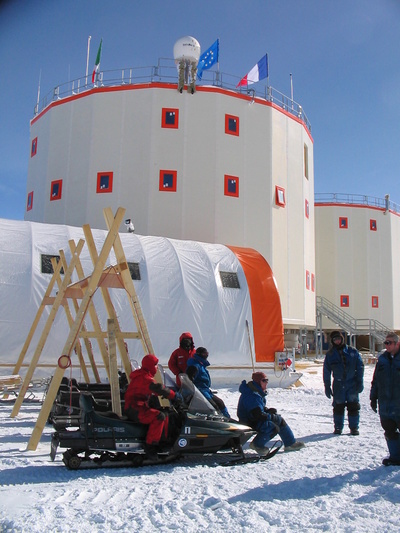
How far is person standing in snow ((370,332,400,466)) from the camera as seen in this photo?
6.15 metres

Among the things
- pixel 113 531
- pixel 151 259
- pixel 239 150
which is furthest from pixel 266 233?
pixel 113 531

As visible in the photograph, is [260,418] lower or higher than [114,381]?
lower

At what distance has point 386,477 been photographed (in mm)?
5578

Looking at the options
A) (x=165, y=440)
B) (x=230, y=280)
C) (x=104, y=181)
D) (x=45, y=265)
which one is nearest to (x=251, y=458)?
(x=165, y=440)

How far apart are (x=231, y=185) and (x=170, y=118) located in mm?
4106

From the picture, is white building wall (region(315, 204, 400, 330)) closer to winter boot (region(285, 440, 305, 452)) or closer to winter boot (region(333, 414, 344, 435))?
winter boot (region(333, 414, 344, 435))

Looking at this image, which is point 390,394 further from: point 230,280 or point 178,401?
point 230,280

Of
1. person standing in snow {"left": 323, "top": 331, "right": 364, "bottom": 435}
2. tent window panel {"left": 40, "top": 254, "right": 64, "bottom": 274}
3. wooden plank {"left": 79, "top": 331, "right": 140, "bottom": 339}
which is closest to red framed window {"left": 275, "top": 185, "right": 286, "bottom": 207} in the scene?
tent window panel {"left": 40, "top": 254, "right": 64, "bottom": 274}

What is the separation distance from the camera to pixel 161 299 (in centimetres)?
1538

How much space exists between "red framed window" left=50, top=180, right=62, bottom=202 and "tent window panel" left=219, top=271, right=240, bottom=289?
35.0 feet

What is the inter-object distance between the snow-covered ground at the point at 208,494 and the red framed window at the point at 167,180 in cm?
1623

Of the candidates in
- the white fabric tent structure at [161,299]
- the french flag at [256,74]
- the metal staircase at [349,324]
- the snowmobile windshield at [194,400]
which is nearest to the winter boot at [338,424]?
the snowmobile windshield at [194,400]

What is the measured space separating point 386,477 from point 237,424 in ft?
6.19

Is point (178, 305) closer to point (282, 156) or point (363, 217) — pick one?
point (282, 156)
